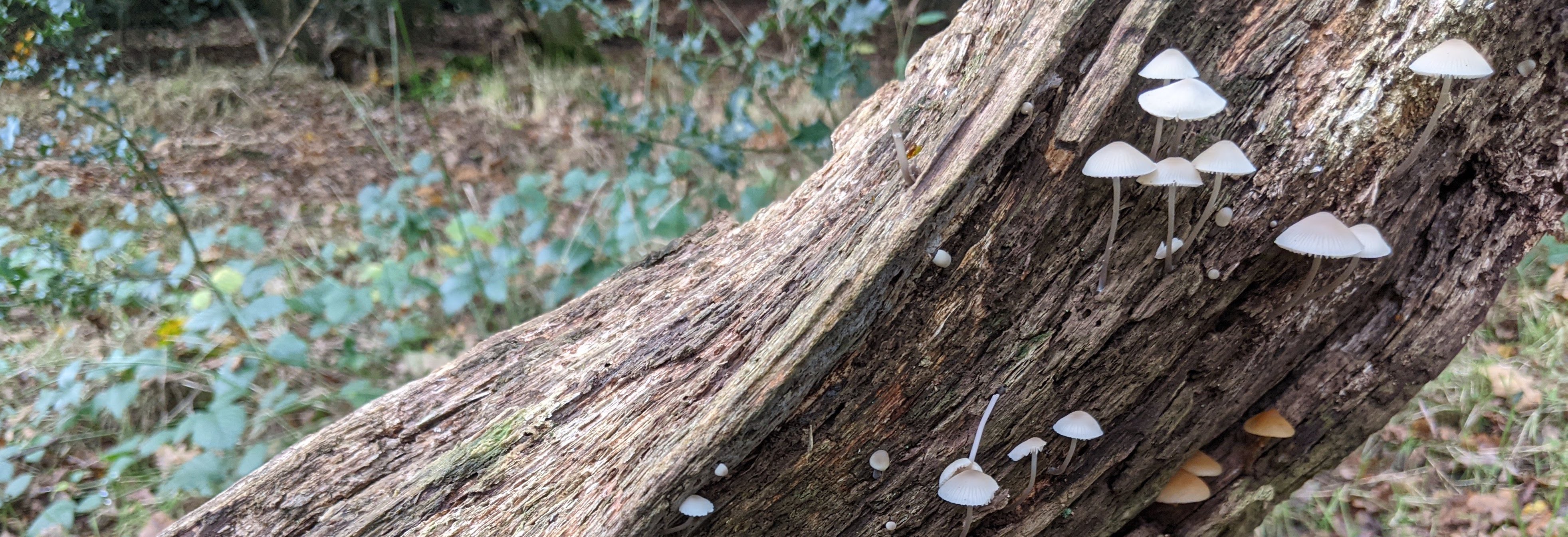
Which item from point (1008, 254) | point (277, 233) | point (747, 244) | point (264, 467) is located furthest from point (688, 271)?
point (277, 233)

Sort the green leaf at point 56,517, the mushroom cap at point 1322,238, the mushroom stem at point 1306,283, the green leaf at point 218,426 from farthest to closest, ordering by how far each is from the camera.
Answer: the green leaf at point 56,517 → the green leaf at point 218,426 → the mushroom stem at point 1306,283 → the mushroom cap at point 1322,238

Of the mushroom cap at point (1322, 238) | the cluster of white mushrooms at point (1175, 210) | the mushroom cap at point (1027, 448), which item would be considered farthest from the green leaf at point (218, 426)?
the mushroom cap at point (1322, 238)

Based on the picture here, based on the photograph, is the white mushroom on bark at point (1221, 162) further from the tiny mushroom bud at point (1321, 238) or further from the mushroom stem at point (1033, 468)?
the mushroom stem at point (1033, 468)

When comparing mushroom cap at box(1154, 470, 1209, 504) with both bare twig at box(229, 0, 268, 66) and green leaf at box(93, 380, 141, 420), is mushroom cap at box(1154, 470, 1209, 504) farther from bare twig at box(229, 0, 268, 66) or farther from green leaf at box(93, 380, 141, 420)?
bare twig at box(229, 0, 268, 66)

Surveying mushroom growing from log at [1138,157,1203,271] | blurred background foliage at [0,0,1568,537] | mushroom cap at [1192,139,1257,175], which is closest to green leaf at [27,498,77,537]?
blurred background foliage at [0,0,1568,537]

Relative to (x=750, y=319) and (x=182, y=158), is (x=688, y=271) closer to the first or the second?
(x=750, y=319)

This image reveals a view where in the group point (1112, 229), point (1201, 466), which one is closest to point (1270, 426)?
point (1201, 466)
